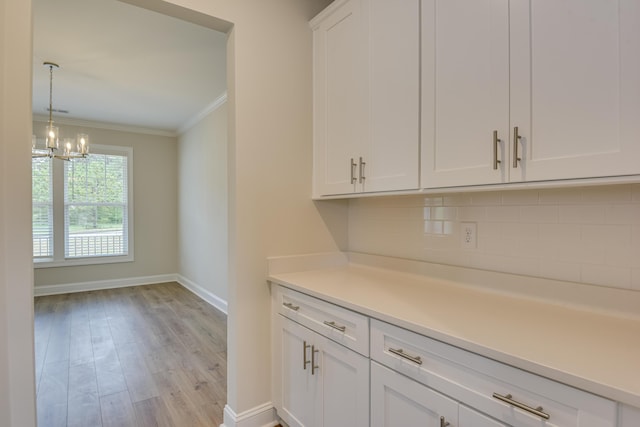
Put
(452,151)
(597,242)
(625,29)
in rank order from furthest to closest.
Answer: (452,151) < (597,242) < (625,29)

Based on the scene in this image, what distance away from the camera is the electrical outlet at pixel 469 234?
1.55 meters

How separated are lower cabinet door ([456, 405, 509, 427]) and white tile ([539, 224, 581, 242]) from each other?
75 centimetres

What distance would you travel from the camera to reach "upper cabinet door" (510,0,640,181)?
0.90 metres

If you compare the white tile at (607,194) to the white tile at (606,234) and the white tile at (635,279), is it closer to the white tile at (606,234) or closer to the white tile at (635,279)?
the white tile at (606,234)

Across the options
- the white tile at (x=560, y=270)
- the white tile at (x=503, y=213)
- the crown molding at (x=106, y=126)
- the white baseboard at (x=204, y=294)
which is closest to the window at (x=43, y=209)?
the crown molding at (x=106, y=126)

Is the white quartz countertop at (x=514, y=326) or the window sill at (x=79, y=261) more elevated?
the white quartz countertop at (x=514, y=326)

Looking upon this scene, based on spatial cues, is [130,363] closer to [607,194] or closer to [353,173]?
[353,173]

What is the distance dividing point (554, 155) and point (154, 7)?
71.7 inches

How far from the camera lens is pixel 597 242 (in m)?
1.19

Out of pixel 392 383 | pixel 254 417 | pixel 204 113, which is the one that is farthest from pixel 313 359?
pixel 204 113

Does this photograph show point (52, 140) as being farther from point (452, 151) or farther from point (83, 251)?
point (452, 151)

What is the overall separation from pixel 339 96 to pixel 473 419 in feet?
5.08

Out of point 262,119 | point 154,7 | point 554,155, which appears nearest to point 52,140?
point 154,7

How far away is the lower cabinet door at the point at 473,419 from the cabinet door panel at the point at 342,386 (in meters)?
0.38
